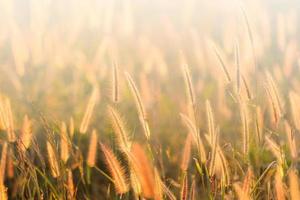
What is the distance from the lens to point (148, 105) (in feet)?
10.3

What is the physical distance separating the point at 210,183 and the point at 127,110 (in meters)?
2.19

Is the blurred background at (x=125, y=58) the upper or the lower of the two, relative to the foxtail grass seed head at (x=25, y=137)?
lower

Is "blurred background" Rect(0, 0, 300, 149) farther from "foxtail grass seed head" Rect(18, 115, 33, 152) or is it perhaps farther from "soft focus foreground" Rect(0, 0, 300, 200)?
"foxtail grass seed head" Rect(18, 115, 33, 152)

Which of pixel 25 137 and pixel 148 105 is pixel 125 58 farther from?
pixel 25 137

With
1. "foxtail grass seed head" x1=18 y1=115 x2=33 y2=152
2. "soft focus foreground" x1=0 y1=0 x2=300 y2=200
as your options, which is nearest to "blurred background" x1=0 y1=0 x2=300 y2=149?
"soft focus foreground" x1=0 y1=0 x2=300 y2=200

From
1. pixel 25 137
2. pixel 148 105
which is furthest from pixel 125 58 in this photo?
pixel 25 137

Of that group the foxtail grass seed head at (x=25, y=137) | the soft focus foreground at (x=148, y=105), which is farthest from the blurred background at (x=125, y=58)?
the foxtail grass seed head at (x=25, y=137)

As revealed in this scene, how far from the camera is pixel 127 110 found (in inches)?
176

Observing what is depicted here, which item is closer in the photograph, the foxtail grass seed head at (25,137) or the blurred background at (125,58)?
the foxtail grass seed head at (25,137)

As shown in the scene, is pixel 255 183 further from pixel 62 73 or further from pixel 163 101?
pixel 62 73

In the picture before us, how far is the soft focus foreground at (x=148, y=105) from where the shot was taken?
233cm

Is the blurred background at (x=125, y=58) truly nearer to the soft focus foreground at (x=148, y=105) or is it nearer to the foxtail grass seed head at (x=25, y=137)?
the soft focus foreground at (x=148, y=105)

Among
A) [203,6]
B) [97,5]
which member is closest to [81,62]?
[97,5]

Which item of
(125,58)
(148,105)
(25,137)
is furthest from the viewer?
(125,58)
